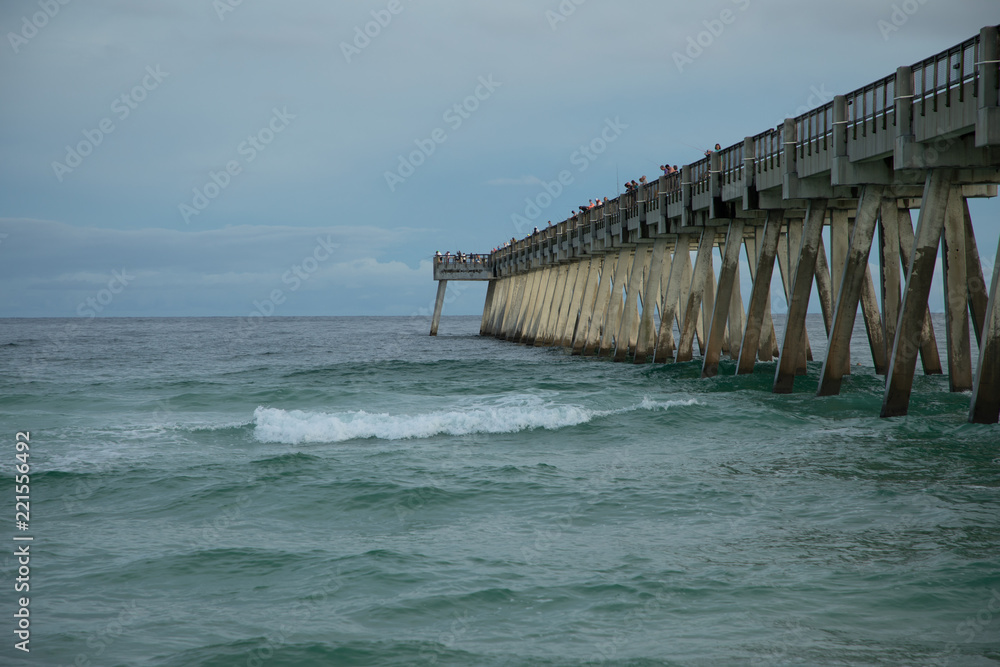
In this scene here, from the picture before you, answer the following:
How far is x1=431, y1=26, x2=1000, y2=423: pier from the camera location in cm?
1314

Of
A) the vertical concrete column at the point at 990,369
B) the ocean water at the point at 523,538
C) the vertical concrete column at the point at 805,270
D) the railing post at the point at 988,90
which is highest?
the railing post at the point at 988,90

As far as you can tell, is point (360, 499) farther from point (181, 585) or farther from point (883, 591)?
point (883, 591)

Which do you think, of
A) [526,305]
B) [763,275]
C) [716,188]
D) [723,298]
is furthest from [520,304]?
[763,275]

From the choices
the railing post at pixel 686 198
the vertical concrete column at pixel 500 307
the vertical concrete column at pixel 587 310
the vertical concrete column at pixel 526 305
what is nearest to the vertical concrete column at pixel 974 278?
the railing post at pixel 686 198

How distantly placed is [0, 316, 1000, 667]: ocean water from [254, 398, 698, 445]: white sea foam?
0.28ft

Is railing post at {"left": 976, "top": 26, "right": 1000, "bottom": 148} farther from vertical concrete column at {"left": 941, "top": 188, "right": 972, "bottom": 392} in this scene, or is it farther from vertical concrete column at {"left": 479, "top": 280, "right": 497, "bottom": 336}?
vertical concrete column at {"left": 479, "top": 280, "right": 497, "bottom": 336}

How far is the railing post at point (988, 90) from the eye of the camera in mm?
11711

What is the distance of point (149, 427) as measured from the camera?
18578 millimetres

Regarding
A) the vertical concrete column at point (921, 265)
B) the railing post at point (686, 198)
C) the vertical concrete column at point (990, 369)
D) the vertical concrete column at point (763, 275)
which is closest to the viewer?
the vertical concrete column at point (990, 369)

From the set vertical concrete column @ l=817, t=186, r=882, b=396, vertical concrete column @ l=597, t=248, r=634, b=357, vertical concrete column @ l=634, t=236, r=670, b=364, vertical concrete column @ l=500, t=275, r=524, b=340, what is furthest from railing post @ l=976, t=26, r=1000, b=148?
vertical concrete column @ l=500, t=275, r=524, b=340

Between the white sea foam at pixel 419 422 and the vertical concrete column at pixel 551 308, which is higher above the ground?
the vertical concrete column at pixel 551 308

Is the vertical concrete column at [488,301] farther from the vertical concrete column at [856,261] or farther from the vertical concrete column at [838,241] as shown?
the vertical concrete column at [856,261]

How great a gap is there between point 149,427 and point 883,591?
1519 cm

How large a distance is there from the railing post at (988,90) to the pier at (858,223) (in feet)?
0.06
